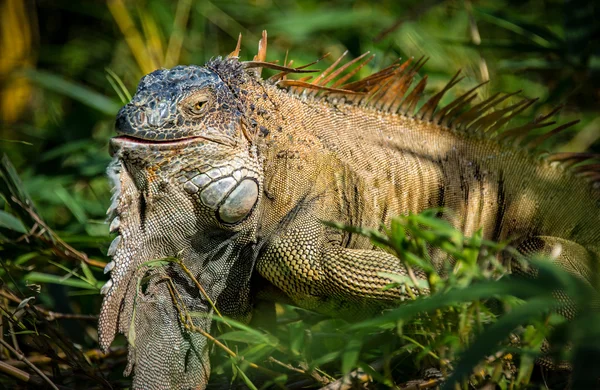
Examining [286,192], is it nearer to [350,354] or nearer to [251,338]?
[251,338]

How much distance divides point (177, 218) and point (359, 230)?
0.79 meters

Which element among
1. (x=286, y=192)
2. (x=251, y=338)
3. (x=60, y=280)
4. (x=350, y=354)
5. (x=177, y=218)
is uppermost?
(x=286, y=192)

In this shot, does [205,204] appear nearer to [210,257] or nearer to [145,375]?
[210,257]

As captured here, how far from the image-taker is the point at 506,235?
8.87 ft

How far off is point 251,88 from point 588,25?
1570 millimetres

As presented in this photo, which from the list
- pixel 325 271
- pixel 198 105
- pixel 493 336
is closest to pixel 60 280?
pixel 198 105

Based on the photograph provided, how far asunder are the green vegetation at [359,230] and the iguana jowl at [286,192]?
189 mm

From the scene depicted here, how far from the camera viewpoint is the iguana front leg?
226 cm

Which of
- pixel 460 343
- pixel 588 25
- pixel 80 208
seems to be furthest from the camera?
pixel 80 208

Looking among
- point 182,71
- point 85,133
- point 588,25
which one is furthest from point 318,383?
point 85,133

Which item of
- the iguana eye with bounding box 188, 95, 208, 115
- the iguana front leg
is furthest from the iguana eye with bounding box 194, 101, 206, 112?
the iguana front leg

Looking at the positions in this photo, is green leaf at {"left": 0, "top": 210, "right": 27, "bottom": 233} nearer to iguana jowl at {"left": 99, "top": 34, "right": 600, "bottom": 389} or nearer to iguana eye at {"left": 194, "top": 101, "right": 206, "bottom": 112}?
iguana jowl at {"left": 99, "top": 34, "right": 600, "bottom": 389}

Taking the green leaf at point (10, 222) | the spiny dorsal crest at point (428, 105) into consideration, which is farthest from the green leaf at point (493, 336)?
the green leaf at point (10, 222)

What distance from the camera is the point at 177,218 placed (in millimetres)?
2395
